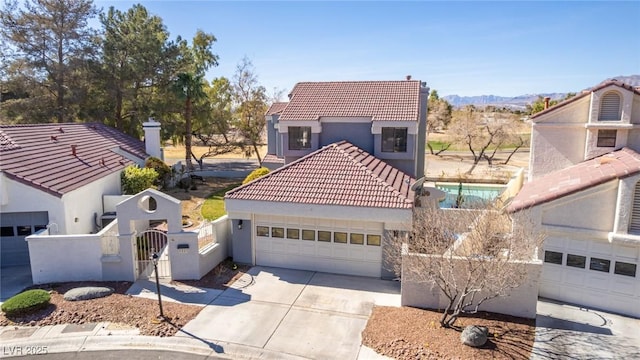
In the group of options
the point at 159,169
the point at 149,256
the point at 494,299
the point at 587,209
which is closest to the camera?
the point at 494,299

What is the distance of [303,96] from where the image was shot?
81.3 ft

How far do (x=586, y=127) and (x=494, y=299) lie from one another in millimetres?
10676

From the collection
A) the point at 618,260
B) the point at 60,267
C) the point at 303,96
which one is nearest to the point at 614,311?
the point at 618,260

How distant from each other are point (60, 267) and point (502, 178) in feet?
124

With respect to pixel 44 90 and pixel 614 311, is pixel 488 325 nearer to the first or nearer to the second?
pixel 614 311

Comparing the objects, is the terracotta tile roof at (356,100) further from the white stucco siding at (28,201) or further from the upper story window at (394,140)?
the white stucco siding at (28,201)

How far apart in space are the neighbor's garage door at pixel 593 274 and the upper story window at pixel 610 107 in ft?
24.0

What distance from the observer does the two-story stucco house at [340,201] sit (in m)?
16.7

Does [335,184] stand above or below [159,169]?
above

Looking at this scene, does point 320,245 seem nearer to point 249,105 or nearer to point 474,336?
point 474,336

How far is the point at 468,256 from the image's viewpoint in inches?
506

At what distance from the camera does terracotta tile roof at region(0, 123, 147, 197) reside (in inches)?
745

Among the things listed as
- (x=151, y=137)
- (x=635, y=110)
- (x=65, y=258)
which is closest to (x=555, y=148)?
(x=635, y=110)

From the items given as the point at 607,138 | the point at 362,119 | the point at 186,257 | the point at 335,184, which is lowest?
the point at 186,257
